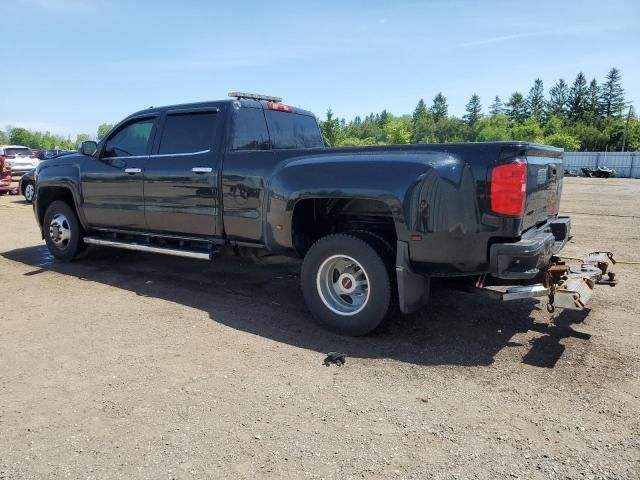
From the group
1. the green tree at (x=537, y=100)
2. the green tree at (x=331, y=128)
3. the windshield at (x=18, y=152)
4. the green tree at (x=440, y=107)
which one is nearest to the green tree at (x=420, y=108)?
the green tree at (x=440, y=107)

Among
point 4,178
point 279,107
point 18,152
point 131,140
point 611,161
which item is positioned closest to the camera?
point 279,107

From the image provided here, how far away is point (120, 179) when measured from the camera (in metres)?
6.05

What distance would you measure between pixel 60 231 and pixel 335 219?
4.46 metres

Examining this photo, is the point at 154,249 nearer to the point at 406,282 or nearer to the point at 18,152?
the point at 406,282

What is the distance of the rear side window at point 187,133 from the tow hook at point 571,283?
139 inches

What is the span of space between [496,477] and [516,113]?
465ft

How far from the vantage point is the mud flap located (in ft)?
12.6

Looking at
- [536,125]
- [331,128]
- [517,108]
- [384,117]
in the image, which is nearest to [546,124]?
[536,125]

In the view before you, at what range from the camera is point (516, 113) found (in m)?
130

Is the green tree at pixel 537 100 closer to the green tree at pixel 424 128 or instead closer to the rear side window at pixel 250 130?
the green tree at pixel 424 128

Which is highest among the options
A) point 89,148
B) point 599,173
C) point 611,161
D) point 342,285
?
point 89,148

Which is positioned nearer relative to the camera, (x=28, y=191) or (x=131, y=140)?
(x=131, y=140)

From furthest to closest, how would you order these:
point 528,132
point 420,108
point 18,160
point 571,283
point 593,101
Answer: point 420,108
point 593,101
point 528,132
point 18,160
point 571,283

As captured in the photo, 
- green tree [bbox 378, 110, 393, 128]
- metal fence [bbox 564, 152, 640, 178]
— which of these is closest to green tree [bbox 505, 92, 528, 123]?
green tree [bbox 378, 110, 393, 128]
